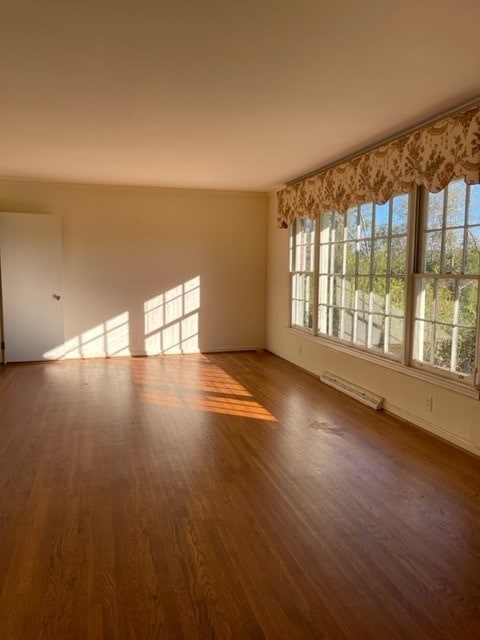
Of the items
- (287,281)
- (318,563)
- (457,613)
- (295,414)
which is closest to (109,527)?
(318,563)

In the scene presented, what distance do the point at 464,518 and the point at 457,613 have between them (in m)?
0.77

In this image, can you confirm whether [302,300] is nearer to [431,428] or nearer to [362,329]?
[362,329]

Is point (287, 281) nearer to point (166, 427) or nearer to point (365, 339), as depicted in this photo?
point (365, 339)

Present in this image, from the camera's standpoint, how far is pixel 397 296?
4199mm

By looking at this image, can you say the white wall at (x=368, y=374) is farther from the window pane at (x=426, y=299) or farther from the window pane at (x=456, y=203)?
the window pane at (x=456, y=203)

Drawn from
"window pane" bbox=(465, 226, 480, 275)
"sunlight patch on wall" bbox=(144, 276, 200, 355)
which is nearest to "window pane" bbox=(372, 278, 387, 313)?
"window pane" bbox=(465, 226, 480, 275)

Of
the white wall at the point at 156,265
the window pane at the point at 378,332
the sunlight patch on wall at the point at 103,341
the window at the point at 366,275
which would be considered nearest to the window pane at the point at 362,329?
the window at the point at 366,275

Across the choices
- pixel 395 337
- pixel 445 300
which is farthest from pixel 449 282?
pixel 395 337

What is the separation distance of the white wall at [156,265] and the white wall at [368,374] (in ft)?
1.07

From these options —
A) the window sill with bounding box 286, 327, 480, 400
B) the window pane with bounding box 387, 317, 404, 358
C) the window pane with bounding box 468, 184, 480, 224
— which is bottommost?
the window sill with bounding box 286, 327, 480, 400

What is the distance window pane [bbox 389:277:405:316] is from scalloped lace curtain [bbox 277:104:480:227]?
0.74 meters

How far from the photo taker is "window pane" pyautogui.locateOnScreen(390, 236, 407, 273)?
407 cm

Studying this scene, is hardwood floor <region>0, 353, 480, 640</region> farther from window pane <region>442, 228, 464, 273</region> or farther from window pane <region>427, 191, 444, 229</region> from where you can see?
window pane <region>427, 191, 444, 229</region>

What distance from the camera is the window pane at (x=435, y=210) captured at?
3666 mm
